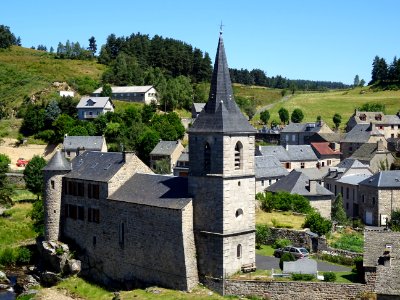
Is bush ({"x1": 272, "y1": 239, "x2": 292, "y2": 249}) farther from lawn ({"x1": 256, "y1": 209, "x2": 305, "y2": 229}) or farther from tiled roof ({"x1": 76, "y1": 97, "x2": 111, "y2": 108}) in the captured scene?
tiled roof ({"x1": 76, "y1": 97, "x2": 111, "y2": 108})

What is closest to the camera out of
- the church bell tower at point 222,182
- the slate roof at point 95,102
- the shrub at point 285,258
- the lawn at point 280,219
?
the church bell tower at point 222,182

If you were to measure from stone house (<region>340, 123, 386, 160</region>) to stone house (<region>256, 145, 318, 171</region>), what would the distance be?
882cm

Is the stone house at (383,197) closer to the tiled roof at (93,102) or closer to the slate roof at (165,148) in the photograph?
the slate roof at (165,148)

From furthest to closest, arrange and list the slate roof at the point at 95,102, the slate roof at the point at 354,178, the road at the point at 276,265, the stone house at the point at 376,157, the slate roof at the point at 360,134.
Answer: the slate roof at the point at 95,102 < the slate roof at the point at 360,134 < the stone house at the point at 376,157 < the slate roof at the point at 354,178 < the road at the point at 276,265

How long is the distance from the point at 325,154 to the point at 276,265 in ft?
147

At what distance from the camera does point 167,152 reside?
7106 cm

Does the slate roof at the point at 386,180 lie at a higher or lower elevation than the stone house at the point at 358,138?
lower

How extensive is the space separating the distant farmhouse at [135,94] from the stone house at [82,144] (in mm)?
24261

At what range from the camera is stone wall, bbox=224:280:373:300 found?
95.5 feet

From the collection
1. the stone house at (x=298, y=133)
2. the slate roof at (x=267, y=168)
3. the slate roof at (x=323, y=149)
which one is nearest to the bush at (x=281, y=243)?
the slate roof at (x=267, y=168)

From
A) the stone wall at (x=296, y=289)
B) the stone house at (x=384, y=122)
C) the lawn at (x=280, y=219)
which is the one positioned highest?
the stone house at (x=384, y=122)

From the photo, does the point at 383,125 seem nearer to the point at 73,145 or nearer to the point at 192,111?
the point at 192,111

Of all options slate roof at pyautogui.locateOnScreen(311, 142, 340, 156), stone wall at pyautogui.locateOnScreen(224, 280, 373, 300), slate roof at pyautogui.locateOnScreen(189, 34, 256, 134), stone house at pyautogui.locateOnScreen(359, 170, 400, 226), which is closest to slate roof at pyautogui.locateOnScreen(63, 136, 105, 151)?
slate roof at pyautogui.locateOnScreen(311, 142, 340, 156)

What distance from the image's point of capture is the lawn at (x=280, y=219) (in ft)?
142
